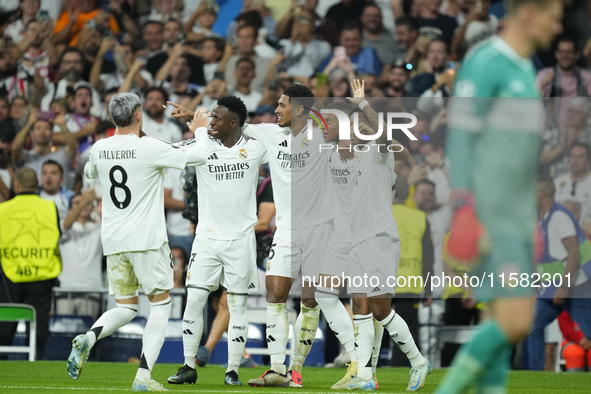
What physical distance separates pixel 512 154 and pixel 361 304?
4296mm

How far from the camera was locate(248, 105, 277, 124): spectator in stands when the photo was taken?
11.9 metres

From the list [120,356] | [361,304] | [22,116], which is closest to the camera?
[361,304]

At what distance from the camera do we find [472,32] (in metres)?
13.8

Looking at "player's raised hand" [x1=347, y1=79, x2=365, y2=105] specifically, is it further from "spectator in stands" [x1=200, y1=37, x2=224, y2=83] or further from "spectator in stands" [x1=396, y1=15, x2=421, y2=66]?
"spectator in stands" [x1=200, y1=37, x2=224, y2=83]

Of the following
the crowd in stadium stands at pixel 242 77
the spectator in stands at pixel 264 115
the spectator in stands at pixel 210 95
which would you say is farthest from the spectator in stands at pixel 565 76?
the spectator in stands at pixel 210 95

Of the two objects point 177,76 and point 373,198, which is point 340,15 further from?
point 373,198

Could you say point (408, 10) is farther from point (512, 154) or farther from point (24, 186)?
point (512, 154)

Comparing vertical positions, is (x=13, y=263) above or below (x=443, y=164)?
below

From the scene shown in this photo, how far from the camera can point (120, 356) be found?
1182 cm

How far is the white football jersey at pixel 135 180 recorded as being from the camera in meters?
7.19

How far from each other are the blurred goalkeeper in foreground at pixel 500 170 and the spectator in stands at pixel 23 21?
40.1ft

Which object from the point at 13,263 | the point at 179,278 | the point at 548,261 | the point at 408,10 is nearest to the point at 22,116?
the point at 13,263

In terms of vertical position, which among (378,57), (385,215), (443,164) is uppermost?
(378,57)

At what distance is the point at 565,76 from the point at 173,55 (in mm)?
6197
